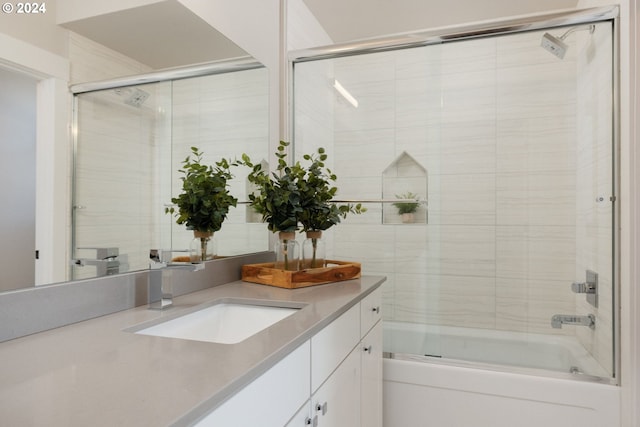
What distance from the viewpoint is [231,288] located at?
1.46 meters

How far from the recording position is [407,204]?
221 cm

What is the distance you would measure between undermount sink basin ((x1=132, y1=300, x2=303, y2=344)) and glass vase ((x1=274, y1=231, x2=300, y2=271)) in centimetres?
38

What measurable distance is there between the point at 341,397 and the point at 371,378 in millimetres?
414

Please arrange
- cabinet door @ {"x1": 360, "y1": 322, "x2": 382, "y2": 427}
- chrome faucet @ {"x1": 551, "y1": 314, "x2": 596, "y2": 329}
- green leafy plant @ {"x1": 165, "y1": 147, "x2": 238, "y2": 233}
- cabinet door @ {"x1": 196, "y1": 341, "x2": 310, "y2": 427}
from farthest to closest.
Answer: chrome faucet @ {"x1": 551, "y1": 314, "x2": 596, "y2": 329} → cabinet door @ {"x1": 360, "y1": 322, "x2": 382, "y2": 427} → green leafy plant @ {"x1": 165, "y1": 147, "x2": 238, "y2": 233} → cabinet door @ {"x1": 196, "y1": 341, "x2": 310, "y2": 427}

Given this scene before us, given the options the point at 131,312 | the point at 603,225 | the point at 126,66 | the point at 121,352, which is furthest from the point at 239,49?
the point at 603,225

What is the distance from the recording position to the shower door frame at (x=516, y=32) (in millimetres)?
1642

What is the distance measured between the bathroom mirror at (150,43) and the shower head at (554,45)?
1.50m

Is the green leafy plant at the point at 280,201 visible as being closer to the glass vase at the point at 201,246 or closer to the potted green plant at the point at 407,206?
the glass vase at the point at 201,246

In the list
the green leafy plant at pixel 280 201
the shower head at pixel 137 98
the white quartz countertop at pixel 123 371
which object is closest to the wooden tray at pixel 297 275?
the green leafy plant at pixel 280 201

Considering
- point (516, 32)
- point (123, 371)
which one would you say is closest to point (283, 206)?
point (123, 371)

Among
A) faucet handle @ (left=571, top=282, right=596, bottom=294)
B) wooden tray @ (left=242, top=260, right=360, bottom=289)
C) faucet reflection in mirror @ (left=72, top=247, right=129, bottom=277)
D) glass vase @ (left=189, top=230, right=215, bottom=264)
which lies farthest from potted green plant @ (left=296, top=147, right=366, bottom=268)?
faucet handle @ (left=571, top=282, right=596, bottom=294)

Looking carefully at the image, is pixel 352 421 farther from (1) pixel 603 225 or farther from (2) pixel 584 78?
(2) pixel 584 78

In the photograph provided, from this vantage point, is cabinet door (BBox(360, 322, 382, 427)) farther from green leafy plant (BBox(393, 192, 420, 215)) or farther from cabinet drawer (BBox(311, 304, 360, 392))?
green leafy plant (BBox(393, 192, 420, 215))

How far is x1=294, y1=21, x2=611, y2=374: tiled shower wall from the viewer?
197 centimetres
